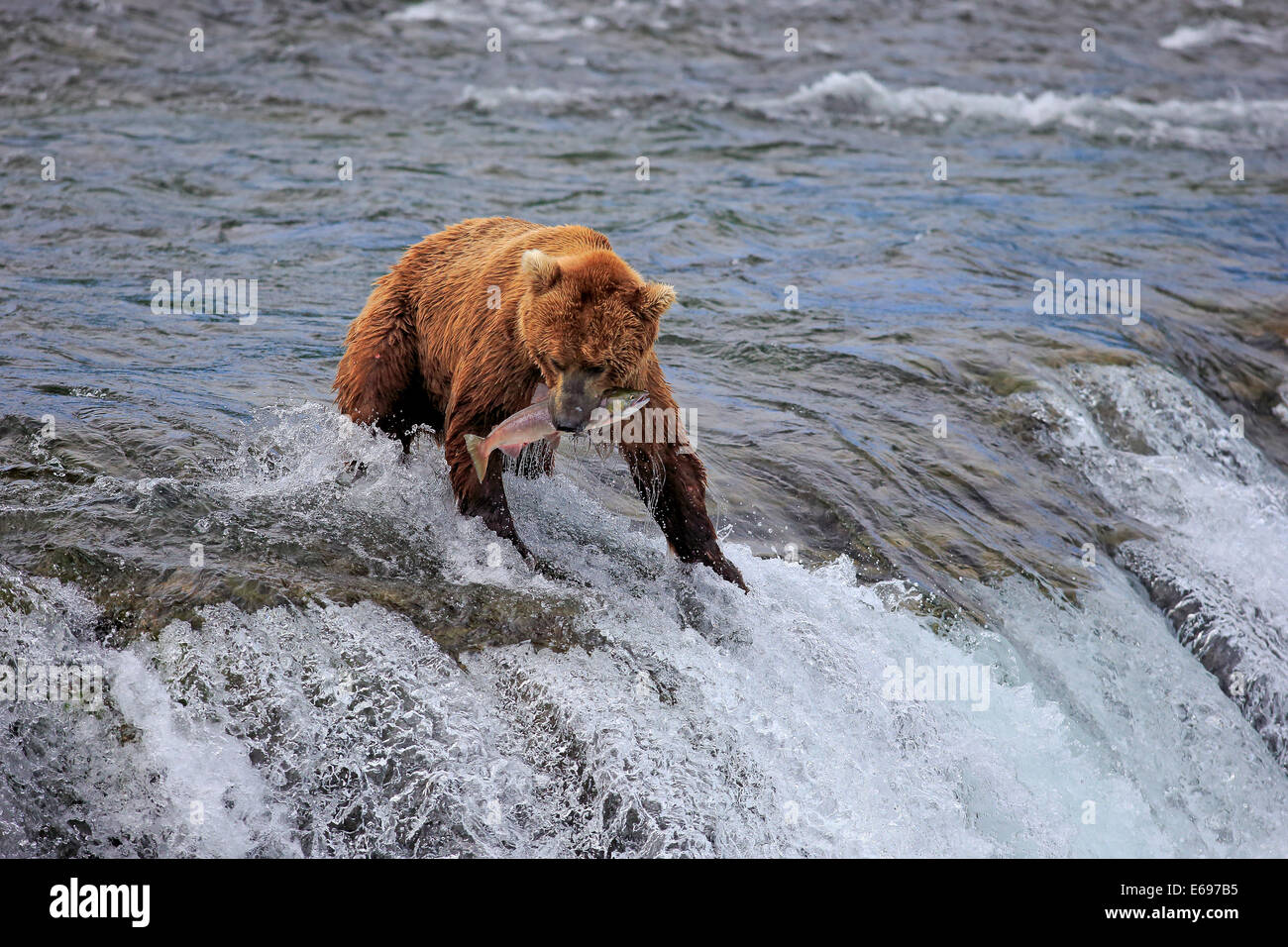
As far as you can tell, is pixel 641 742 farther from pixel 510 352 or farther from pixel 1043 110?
pixel 1043 110

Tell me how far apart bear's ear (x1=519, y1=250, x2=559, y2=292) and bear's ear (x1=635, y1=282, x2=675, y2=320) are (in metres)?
0.29

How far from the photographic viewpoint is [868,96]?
50.4ft

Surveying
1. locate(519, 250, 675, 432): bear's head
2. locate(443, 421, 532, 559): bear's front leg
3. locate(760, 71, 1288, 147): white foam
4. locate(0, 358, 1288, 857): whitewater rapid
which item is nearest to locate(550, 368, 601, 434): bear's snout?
locate(519, 250, 675, 432): bear's head

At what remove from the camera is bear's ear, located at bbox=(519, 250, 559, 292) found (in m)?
4.60

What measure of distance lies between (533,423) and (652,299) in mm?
592

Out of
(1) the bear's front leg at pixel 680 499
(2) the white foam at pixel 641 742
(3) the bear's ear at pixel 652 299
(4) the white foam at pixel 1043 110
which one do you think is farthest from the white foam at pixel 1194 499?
(4) the white foam at pixel 1043 110

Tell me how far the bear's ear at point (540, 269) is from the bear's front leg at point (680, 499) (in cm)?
73

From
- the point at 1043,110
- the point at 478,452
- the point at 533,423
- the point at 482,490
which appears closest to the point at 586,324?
the point at 533,423

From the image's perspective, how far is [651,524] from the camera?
5875 mm

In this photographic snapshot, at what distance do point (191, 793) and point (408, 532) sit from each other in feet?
4.57

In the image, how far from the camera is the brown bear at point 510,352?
4598 mm

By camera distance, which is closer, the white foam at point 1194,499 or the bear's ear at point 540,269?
the bear's ear at point 540,269

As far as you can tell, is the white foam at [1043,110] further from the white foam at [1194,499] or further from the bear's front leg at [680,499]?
Answer: the bear's front leg at [680,499]

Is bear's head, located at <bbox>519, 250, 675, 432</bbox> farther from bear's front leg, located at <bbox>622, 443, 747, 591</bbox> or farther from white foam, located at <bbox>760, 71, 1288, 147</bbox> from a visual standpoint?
white foam, located at <bbox>760, 71, 1288, 147</bbox>
